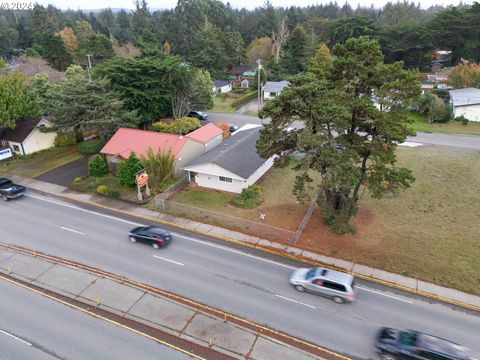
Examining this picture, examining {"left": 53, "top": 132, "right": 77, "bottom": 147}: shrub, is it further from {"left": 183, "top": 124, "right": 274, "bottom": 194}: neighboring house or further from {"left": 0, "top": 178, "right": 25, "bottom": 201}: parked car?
{"left": 183, "top": 124, "right": 274, "bottom": 194}: neighboring house

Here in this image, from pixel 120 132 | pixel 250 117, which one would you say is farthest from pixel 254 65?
pixel 120 132

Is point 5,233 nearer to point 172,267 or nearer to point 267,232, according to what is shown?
point 172,267

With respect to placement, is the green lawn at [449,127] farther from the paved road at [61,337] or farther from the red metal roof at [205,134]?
the paved road at [61,337]

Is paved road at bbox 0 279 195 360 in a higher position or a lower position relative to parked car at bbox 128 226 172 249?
lower

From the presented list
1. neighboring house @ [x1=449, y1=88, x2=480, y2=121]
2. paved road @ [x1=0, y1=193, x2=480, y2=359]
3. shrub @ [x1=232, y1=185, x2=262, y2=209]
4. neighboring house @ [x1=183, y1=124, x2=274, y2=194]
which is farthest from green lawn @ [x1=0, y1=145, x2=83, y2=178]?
neighboring house @ [x1=449, y1=88, x2=480, y2=121]

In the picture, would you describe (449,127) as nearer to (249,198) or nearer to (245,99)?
(245,99)

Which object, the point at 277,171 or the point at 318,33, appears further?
the point at 318,33

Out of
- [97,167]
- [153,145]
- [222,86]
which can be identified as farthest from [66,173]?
[222,86]
